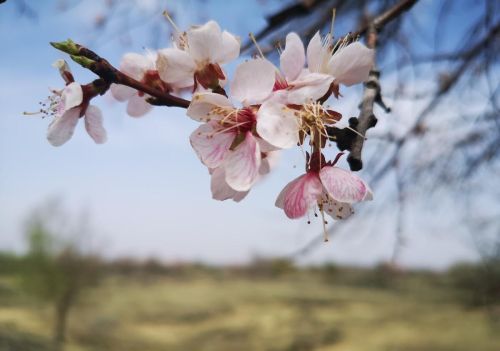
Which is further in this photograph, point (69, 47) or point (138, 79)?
point (138, 79)

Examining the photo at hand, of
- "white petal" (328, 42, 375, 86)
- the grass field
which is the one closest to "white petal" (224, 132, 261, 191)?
"white petal" (328, 42, 375, 86)

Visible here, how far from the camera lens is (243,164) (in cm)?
37

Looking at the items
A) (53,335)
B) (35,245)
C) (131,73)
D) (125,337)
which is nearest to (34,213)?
(35,245)

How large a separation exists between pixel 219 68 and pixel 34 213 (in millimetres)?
6026

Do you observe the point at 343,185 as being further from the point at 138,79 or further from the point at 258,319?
the point at 258,319

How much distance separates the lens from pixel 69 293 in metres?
6.24

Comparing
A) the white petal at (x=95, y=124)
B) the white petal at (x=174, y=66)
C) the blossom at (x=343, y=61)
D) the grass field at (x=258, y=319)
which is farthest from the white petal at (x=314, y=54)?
the grass field at (x=258, y=319)

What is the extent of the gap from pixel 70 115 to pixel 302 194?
23cm

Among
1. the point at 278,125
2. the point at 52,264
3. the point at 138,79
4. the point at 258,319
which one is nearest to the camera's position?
the point at 278,125

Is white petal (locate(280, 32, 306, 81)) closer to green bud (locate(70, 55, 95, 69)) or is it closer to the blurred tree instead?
green bud (locate(70, 55, 95, 69))

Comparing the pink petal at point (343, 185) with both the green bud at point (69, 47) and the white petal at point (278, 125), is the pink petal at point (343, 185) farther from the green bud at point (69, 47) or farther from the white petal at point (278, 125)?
the green bud at point (69, 47)

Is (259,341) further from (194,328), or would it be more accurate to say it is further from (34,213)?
(34,213)

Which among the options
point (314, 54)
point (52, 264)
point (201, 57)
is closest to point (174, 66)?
point (201, 57)

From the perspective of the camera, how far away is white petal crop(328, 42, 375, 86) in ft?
1.32
